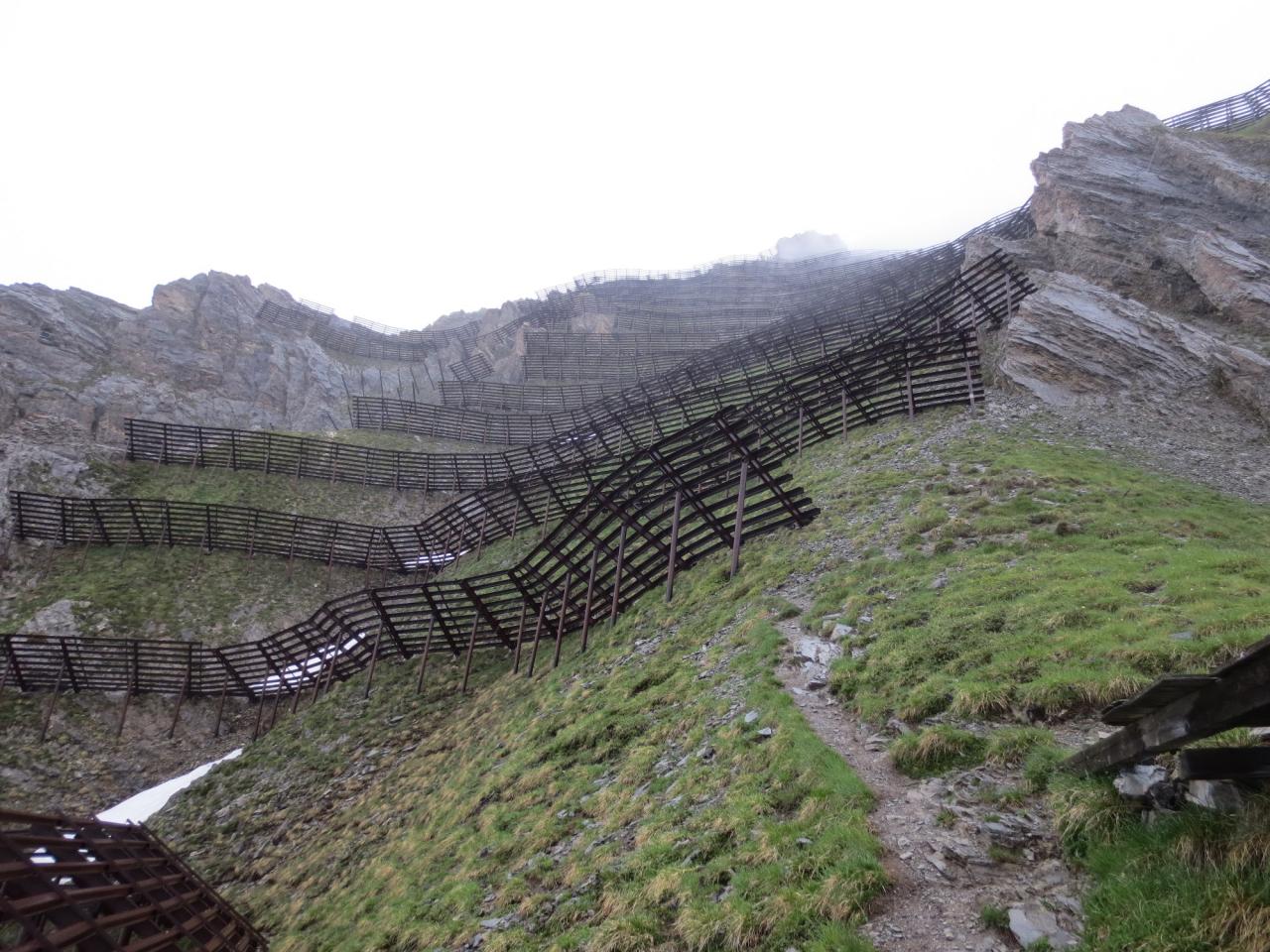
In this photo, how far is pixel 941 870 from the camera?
20.2 feet

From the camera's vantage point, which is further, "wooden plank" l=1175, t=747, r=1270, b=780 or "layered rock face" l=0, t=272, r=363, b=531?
"layered rock face" l=0, t=272, r=363, b=531

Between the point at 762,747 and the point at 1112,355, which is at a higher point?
the point at 1112,355

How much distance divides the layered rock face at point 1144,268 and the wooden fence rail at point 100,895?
1195 inches

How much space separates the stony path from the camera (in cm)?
550

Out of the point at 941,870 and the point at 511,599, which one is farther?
the point at 511,599

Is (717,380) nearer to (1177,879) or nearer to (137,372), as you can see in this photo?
(1177,879)

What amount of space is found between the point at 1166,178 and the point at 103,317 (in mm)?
86009

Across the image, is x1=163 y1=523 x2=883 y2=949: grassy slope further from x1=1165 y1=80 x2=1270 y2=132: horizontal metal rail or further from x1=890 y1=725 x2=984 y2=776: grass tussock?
x1=1165 y1=80 x2=1270 y2=132: horizontal metal rail

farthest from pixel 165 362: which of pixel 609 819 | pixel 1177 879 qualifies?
pixel 1177 879

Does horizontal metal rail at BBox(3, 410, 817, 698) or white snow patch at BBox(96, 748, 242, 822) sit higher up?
horizontal metal rail at BBox(3, 410, 817, 698)

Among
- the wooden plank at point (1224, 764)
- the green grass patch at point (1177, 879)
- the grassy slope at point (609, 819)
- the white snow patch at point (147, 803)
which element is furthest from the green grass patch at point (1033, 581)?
the white snow patch at point (147, 803)

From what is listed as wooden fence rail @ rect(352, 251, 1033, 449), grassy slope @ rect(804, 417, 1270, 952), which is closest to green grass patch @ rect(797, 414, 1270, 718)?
grassy slope @ rect(804, 417, 1270, 952)

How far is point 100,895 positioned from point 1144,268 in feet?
152

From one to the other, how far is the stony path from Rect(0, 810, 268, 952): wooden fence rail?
28.3 feet
